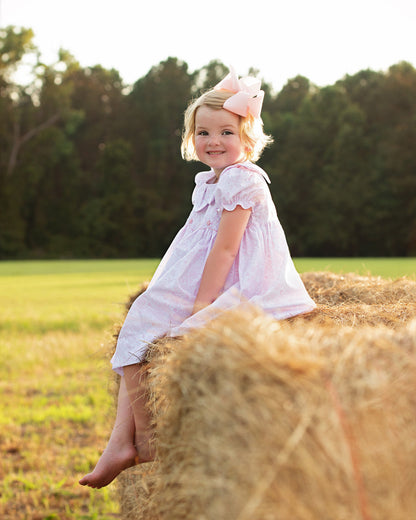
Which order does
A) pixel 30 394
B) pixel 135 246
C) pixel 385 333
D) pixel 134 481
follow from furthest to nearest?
pixel 135 246 < pixel 30 394 < pixel 134 481 < pixel 385 333

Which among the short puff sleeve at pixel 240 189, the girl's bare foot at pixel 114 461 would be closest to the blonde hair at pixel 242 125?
the short puff sleeve at pixel 240 189

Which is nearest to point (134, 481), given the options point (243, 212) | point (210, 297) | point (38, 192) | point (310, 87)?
point (210, 297)

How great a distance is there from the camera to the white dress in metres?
1.93

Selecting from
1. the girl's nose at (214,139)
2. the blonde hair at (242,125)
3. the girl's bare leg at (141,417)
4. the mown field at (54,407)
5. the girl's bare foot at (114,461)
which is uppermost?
the blonde hair at (242,125)

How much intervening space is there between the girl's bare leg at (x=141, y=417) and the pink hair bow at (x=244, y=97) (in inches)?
40.8

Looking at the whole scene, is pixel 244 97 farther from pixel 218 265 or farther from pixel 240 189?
pixel 218 265

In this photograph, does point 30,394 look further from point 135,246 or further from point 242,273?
point 135,246

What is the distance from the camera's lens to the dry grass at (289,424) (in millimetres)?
897

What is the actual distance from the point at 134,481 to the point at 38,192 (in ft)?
107

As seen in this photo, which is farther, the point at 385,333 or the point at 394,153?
the point at 394,153

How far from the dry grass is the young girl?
2.04 ft

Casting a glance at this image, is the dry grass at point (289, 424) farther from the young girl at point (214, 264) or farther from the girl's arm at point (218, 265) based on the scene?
the girl's arm at point (218, 265)

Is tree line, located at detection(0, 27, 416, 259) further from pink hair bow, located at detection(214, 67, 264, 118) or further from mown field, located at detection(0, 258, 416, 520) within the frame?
pink hair bow, located at detection(214, 67, 264, 118)

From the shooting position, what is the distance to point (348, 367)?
1.03 metres
